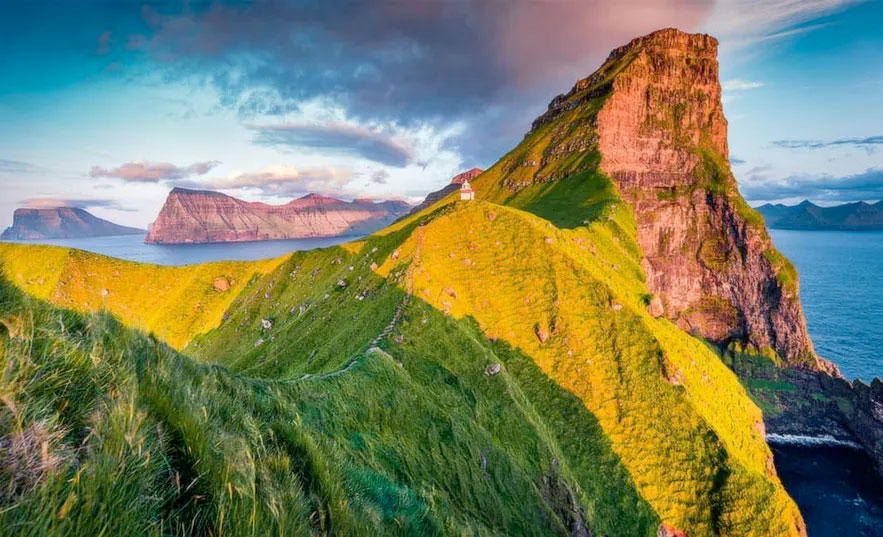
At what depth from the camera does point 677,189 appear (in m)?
107

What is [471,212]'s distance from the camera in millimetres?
40781

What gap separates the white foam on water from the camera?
6919 centimetres

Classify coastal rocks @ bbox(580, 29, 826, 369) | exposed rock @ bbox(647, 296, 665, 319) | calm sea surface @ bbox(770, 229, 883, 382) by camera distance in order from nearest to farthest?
exposed rock @ bbox(647, 296, 665, 319) < coastal rocks @ bbox(580, 29, 826, 369) < calm sea surface @ bbox(770, 229, 883, 382)

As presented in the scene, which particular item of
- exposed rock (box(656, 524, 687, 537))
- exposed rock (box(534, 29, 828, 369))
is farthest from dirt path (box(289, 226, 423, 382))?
exposed rock (box(534, 29, 828, 369))

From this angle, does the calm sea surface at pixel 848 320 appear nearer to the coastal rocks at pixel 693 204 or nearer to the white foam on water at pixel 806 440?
the coastal rocks at pixel 693 204

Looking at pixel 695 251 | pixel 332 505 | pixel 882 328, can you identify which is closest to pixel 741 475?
pixel 332 505

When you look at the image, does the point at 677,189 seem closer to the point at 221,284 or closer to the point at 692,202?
the point at 692,202

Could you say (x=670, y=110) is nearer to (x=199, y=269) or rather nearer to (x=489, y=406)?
(x=489, y=406)

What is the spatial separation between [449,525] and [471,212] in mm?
35696

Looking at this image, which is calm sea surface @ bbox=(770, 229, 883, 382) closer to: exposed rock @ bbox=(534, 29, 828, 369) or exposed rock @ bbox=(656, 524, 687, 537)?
exposed rock @ bbox=(534, 29, 828, 369)

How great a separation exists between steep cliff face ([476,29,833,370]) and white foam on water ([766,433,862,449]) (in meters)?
16.0

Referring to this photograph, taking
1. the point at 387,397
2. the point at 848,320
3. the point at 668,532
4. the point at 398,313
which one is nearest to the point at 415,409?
the point at 387,397

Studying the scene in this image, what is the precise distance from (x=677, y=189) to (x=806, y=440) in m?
68.7

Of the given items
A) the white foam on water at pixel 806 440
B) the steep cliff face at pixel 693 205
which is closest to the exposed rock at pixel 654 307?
the steep cliff face at pixel 693 205
